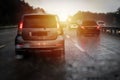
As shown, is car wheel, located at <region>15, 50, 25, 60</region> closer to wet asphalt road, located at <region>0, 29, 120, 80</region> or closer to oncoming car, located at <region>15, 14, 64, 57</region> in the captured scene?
oncoming car, located at <region>15, 14, 64, 57</region>

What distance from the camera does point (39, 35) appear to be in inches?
479

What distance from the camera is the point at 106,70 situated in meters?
10.1

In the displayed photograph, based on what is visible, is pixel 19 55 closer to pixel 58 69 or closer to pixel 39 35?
pixel 39 35

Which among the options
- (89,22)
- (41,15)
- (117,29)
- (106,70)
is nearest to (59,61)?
(41,15)

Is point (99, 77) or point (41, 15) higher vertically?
point (41, 15)

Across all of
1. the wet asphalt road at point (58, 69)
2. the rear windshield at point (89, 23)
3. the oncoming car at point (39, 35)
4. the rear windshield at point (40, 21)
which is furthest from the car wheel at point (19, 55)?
the rear windshield at point (89, 23)

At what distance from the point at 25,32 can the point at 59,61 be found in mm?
1655

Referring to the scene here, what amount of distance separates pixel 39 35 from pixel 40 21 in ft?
1.74

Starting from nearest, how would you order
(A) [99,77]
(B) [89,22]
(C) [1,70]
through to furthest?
(A) [99,77] < (C) [1,70] < (B) [89,22]

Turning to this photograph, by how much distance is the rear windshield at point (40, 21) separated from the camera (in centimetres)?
1225

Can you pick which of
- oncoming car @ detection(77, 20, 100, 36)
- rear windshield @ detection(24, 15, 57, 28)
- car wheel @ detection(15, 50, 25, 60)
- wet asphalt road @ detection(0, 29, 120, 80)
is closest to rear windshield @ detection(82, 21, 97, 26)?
oncoming car @ detection(77, 20, 100, 36)

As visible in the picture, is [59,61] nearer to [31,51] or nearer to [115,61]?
A: [31,51]

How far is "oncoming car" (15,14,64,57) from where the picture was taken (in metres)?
12.1

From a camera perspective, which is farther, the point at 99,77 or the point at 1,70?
the point at 1,70
